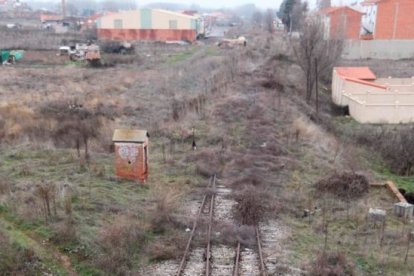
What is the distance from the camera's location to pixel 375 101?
79.6 feet

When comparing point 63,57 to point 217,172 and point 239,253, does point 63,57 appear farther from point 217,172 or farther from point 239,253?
point 239,253

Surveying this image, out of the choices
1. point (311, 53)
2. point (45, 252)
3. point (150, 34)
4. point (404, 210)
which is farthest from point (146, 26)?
point (45, 252)

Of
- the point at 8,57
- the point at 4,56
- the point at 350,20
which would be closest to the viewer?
the point at 4,56

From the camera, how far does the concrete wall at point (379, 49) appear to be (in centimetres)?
4506

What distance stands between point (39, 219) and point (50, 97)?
15.5 m

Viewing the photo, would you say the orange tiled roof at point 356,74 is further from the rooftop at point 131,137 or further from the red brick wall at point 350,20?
the red brick wall at point 350,20

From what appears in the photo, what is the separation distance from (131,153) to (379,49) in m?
39.5

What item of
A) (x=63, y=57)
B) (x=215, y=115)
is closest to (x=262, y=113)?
(x=215, y=115)

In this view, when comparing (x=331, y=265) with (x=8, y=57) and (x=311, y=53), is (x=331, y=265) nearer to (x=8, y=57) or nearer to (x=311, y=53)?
(x=311, y=53)

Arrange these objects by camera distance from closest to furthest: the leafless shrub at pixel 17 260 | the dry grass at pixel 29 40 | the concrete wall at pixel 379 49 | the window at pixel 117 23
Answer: the leafless shrub at pixel 17 260, the concrete wall at pixel 379 49, the dry grass at pixel 29 40, the window at pixel 117 23

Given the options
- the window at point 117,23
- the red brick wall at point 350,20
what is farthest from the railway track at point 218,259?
the window at point 117,23

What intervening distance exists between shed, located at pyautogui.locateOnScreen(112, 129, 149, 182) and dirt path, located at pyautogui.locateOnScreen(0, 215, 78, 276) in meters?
3.63

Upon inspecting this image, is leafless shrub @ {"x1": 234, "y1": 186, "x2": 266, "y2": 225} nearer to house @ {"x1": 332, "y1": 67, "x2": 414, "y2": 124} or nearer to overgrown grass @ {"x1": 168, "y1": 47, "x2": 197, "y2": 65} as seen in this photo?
house @ {"x1": 332, "y1": 67, "x2": 414, "y2": 124}

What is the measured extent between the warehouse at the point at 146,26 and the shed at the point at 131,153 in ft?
186
